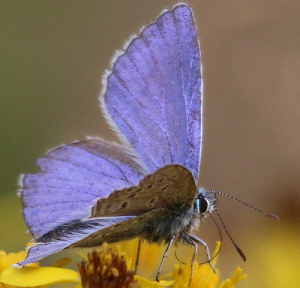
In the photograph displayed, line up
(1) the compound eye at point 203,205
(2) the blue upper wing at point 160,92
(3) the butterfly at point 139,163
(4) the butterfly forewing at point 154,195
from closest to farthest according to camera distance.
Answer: (4) the butterfly forewing at point 154,195 < (3) the butterfly at point 139,163 < (1) the compound eye at point 203,205 < (2) the blue upper wing at point 160,92

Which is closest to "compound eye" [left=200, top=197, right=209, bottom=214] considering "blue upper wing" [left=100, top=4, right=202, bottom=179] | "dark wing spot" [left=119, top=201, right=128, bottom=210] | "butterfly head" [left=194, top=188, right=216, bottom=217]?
"butterfly head" [left=194, top=188, right=216, bottom=217]

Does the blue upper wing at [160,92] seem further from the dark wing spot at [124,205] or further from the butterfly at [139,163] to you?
the dark wing spot at [124,205]

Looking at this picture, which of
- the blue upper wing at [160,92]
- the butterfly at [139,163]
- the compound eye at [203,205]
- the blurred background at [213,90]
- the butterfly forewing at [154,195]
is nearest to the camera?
the butterfly forewing at [154,195]

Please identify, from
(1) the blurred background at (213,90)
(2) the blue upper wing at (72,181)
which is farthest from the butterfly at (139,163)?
(1) the blurred background at (213,90)

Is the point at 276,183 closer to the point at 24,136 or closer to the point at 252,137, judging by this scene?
the point at 252,137

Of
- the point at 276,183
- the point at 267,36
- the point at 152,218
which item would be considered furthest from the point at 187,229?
the point at 267,36

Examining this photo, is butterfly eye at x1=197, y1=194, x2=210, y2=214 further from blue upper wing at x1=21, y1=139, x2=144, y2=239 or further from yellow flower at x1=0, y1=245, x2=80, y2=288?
yellow flower at x1=0, y1=245, x2=80, y2=288

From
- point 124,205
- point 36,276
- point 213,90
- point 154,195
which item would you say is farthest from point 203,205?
point 213,90
